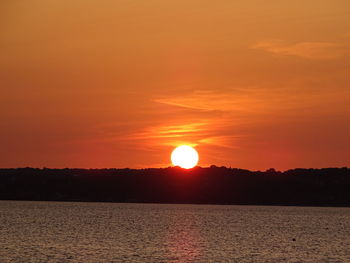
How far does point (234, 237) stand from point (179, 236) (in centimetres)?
1152

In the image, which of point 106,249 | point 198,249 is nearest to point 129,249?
point 106,249

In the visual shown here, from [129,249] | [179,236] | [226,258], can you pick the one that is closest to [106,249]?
[129,249]

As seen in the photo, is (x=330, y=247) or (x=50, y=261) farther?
(x=330, y=247)

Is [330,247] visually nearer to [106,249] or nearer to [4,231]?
[106,249]

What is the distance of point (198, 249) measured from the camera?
121 metres

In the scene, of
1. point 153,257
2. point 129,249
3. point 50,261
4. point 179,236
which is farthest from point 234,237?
point 50,261

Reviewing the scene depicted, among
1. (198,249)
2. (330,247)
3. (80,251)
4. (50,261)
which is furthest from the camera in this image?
(330,247)

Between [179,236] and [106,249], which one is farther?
[179,236]

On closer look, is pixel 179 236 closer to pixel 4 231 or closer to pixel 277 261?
pixel 4 231

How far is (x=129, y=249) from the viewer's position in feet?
381

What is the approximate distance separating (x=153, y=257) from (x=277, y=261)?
17.9m

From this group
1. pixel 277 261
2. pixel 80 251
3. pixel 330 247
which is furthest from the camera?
pixel 330 247

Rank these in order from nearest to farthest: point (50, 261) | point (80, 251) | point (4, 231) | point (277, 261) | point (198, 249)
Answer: point (50, 261), point (277, 261), point (80, 251), point (198, 249), point (4, 231)

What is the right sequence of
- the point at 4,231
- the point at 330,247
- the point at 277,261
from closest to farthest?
1. the point at 277,261
2. the point at 330,247
3. the point at 4,231
